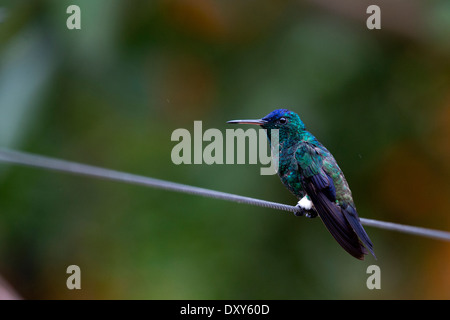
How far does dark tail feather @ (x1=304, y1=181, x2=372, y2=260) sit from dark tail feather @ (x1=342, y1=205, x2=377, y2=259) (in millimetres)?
25

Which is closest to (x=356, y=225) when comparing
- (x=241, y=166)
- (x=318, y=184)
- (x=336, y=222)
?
(x=336, y=222)

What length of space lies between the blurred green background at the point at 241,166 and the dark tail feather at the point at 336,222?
74.1 inches

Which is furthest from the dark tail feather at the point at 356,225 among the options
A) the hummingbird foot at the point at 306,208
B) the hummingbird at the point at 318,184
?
the hummingbird foot at the point at 306,208

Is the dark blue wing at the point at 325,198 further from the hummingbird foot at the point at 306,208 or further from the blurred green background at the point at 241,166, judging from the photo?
the blurred green background at the point at 241,166

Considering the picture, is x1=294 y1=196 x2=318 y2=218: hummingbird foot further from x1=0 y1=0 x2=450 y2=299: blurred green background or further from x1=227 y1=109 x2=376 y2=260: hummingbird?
x1=0 y1=0 x2=450 y2=299: blurred green background

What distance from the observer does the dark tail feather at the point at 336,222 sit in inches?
110

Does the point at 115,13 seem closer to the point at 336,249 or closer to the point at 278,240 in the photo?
the point at 278,240

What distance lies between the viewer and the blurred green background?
16.7 ft

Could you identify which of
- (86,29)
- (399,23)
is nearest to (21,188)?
(86,29)

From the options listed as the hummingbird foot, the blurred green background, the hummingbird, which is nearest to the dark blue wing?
the hummingbird

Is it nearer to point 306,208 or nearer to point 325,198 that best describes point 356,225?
point 325,198

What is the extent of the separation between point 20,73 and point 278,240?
2.55 metres

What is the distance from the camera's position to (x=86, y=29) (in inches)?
163

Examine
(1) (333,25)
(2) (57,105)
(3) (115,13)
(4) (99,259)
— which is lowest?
(4) (99,259)
